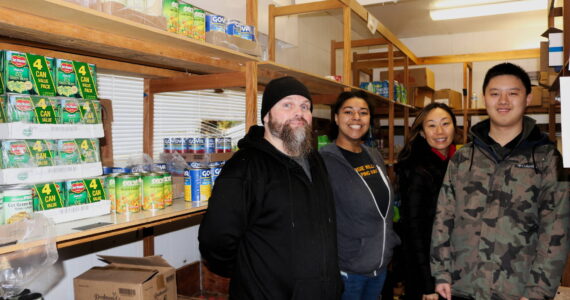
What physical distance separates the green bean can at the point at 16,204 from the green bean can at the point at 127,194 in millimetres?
413

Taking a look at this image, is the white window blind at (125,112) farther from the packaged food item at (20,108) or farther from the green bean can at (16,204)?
the green bean can at (16,204)

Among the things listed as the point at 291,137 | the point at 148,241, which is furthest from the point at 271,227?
the point at 148,241

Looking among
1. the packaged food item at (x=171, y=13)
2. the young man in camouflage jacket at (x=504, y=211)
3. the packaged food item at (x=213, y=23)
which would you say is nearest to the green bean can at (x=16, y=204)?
the packaged food item at (x=171, y=13)

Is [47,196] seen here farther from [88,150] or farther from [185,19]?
[185,19]

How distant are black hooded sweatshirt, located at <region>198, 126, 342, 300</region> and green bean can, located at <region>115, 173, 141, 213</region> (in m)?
0.37

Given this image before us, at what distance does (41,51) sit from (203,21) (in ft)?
2.49

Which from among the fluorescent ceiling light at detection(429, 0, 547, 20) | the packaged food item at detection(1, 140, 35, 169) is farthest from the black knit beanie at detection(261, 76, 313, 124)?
the fluorescent ceiling light at detection(429, 0, 547, 20)

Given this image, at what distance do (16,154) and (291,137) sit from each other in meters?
1.02

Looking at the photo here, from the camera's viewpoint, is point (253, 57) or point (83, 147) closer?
point (83, 147)

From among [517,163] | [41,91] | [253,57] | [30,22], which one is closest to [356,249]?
[517,163]

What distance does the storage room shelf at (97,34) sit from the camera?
1439 millimetres

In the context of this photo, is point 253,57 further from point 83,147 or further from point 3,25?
point 3,25

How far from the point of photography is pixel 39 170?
60.4 inches

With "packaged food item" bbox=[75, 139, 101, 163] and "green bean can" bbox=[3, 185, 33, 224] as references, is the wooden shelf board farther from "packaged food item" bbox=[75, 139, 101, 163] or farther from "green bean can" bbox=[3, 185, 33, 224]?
"green bean can" bbox=[3, 185, 33, 224]
